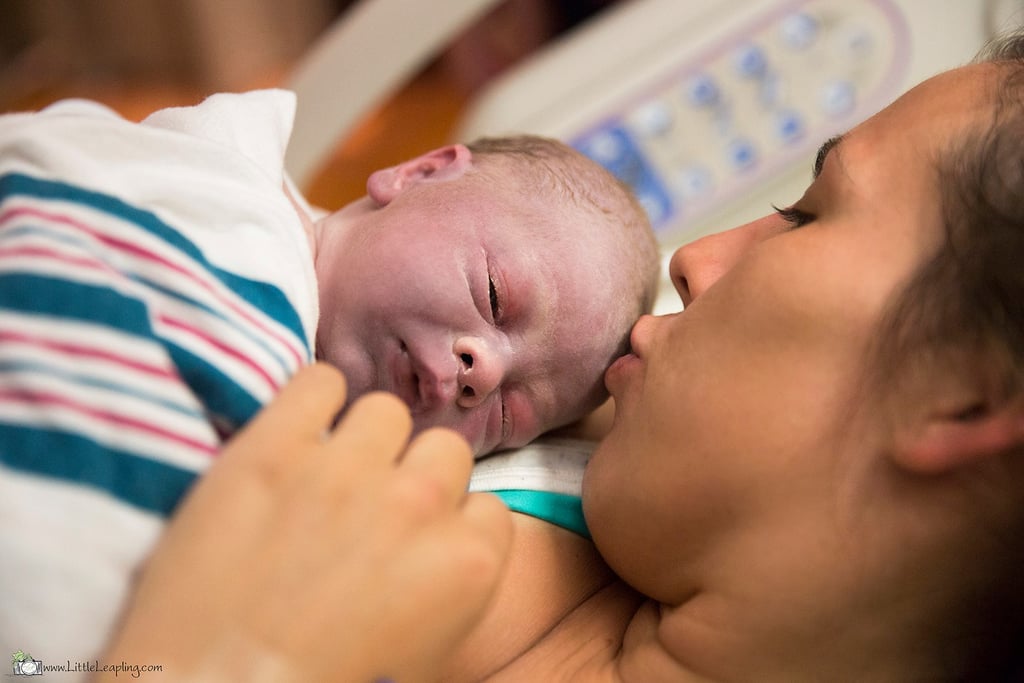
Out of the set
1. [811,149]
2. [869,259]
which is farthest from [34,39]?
[869,259]

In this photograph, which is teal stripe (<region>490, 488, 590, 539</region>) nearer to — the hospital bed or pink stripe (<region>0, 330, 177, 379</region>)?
pink stripe (<region>0, 330, 177, 379</region>)

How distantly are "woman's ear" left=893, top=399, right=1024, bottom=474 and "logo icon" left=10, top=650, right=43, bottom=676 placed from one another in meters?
0.49

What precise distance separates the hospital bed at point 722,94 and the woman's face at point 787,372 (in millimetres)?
560

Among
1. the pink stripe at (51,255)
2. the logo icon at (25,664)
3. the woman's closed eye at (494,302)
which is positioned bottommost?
the logo icon at (25,664)

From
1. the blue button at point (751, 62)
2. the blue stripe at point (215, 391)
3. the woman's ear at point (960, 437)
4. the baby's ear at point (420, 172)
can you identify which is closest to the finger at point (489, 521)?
the blue stripe at point (215, 391)

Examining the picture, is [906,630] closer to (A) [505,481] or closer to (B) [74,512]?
(A) [505,481]

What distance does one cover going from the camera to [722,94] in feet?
4.00

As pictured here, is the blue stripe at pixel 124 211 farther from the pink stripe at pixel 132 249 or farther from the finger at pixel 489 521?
the finger at pixel 489 521

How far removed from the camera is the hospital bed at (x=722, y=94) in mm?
1209

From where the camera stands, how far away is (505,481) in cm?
80

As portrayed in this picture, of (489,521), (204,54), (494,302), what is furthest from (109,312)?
(204,54)

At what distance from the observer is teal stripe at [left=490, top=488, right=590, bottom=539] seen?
0.78m

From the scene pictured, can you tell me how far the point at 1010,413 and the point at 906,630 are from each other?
18cm

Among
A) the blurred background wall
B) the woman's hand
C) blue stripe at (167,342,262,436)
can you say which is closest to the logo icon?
the woman's hand
